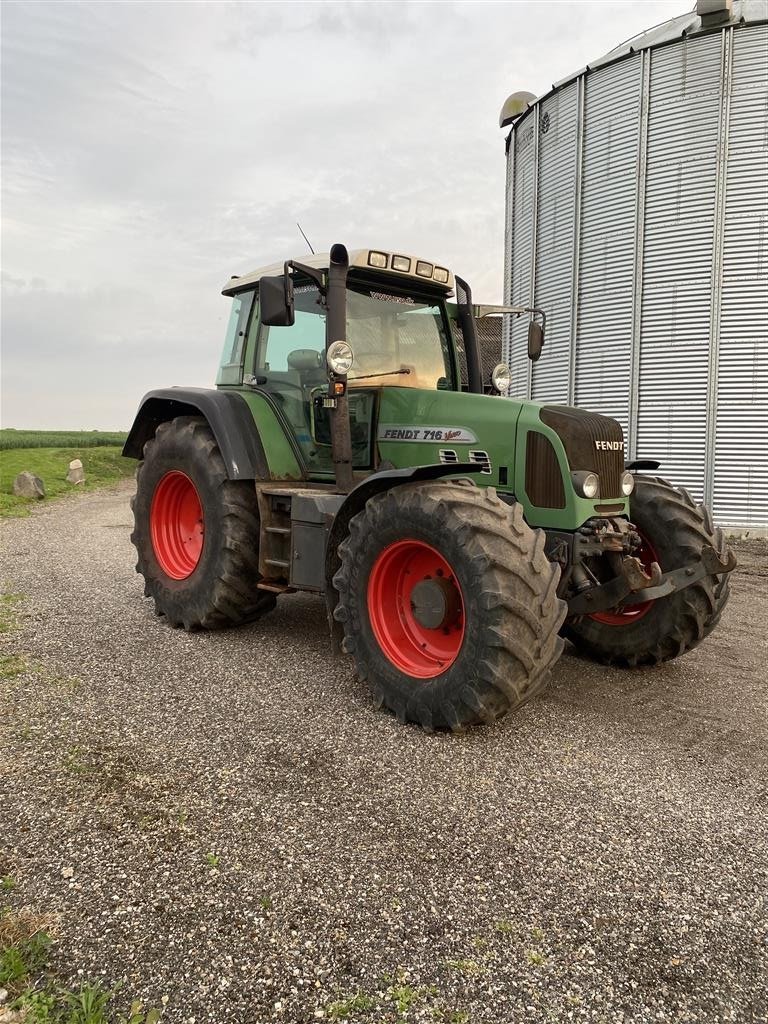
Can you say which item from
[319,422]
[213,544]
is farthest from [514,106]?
[213,544]

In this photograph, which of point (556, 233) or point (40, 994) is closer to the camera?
point (40, 994)

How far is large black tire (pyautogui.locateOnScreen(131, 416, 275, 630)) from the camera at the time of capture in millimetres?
→ 5391

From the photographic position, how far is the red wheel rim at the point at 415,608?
406cm

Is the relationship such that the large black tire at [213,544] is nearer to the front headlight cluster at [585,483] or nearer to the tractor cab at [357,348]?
the tractor cab at [357,348]

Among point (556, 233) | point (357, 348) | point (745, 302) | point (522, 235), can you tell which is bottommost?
point (357, 348)

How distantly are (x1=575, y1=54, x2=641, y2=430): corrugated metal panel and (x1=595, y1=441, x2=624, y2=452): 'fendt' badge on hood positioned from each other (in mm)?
7618

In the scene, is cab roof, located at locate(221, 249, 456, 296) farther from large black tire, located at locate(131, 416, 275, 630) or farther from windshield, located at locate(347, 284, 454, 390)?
large black tire, located at locate(131, 416, 275, 630)

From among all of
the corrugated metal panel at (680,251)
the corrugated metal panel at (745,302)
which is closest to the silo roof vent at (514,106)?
the corrugated metal panel at (680,251)

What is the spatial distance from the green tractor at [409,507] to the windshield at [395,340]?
0.02 meters

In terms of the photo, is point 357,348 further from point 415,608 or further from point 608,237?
point 608,237

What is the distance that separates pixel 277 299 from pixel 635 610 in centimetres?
316

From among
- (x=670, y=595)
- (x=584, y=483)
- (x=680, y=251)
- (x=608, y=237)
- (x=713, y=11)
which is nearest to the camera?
(x=584, y=483)

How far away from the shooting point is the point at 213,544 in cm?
548

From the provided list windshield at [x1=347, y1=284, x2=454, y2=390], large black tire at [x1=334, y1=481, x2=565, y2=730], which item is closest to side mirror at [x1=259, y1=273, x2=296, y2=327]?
windshield at [x1=347, y1=284, x2=454, y2=390]
